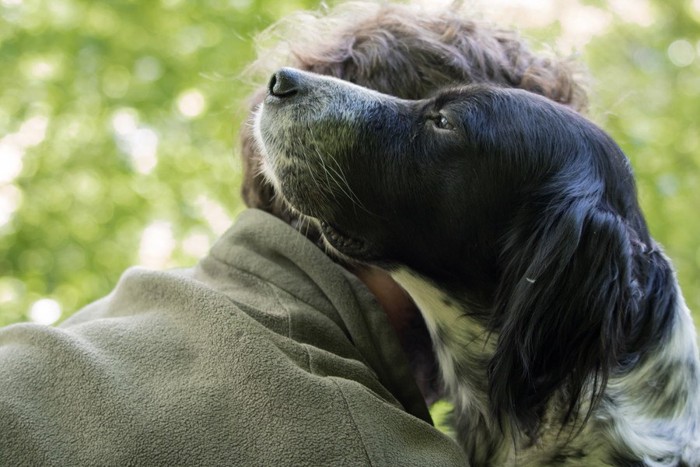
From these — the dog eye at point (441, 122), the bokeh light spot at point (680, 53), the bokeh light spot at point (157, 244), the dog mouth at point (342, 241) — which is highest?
the bokeh light spot at point (680, 53)

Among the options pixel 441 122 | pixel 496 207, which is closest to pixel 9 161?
pixel 441 122

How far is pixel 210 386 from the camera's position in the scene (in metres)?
1.60

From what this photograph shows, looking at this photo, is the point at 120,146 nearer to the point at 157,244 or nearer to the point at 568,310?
the point at 157,244

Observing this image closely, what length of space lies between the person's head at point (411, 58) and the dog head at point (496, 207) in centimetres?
13

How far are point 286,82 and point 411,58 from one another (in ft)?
1.21

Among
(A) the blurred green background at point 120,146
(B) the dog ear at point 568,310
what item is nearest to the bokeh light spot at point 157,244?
(A) the blurred green background at point 120,146

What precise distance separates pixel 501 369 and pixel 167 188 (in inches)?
184

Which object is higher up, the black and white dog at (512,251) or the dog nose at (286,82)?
the dog nose at (286,82)

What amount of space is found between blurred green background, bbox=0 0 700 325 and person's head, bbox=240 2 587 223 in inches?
130

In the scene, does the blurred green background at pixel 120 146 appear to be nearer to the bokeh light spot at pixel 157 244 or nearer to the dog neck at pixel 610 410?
the bokeh light spot at pixel 157 244

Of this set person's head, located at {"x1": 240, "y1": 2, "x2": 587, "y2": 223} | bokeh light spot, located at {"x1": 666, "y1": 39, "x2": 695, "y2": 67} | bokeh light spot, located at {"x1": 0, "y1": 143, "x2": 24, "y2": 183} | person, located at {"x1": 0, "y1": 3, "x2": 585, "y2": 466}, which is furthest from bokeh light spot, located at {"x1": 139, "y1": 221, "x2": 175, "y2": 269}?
bokeh light spot, located at {"x1": 666, "y1": 39, "x2": 695, "y2": 67}

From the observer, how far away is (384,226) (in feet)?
7.20

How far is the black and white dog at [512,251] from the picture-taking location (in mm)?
1923

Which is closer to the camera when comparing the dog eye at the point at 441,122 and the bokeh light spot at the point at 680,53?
the dog eye at the point at 441,122
